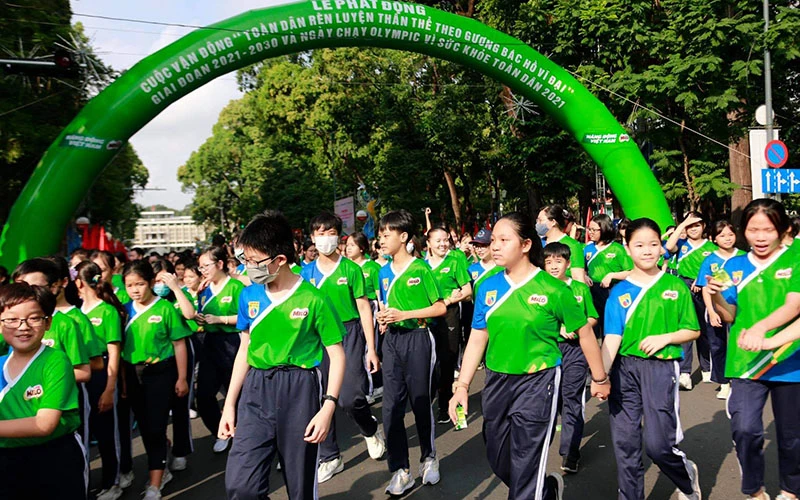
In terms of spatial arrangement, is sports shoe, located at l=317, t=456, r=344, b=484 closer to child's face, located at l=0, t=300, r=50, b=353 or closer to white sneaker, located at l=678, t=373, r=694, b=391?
child's face, located at l=0, t=300, r=50, b=353

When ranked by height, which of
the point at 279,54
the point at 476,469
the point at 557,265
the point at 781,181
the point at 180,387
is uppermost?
the point at 279,54

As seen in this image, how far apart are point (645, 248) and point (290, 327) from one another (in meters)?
2.19

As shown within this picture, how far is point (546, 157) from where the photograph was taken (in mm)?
20141

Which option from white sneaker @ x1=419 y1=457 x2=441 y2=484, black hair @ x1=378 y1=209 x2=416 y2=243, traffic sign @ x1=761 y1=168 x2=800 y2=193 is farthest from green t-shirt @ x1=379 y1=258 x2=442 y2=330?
traffic sign @ x1=761 y1=168 x2=800 y2=193

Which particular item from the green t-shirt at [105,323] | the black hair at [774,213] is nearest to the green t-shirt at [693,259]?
the black hair at [774,213]

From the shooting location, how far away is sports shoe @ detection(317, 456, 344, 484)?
586 centimetres

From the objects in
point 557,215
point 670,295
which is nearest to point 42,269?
point 670,295

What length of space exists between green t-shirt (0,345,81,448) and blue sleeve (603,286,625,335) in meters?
3.04

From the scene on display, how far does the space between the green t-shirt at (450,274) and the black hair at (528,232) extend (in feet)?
12.0

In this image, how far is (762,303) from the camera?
443 centimetres

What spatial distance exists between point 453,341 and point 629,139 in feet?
27.8

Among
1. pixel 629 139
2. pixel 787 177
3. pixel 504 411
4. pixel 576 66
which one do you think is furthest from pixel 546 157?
pixel 504 411

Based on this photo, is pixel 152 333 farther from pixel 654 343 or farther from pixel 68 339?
pixel 654 343

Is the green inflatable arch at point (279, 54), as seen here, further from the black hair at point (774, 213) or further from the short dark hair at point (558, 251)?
the black hair at point (774, 213)
